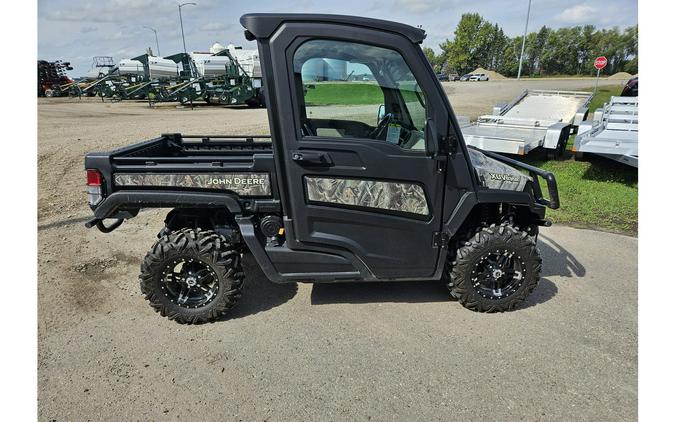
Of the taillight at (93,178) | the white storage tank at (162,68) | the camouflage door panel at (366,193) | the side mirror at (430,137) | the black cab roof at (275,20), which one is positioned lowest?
the camouflage door panel at (366,193)

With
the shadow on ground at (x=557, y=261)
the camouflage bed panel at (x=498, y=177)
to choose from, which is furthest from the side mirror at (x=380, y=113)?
the shadow on ground at (x=557, y=261)

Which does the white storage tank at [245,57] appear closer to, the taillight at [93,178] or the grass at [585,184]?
the grass at [585,184]

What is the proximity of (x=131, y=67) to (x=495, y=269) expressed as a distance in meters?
26.1

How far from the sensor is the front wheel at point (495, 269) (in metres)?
3.09

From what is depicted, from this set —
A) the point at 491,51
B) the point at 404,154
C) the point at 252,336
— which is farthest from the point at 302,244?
the point at 491,51

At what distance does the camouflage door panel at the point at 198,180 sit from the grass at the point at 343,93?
66 cm

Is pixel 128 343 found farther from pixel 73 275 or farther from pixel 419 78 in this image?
pixel 419 78

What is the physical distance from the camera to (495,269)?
318 cm

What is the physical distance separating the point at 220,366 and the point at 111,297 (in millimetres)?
1454

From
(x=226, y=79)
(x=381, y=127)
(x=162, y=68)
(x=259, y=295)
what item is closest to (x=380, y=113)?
(x=381, y=127)

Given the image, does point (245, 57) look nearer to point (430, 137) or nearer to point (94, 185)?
point (94, 185)

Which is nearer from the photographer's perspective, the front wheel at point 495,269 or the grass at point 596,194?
the front wheel at point 495,269

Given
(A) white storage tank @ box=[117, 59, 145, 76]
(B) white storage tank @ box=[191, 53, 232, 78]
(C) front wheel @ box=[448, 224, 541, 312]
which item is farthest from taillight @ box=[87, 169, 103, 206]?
(A) white storage tank @ box=[117, 59, 145, 76]

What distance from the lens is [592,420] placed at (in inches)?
88.4
